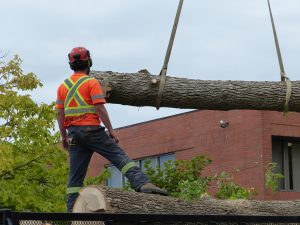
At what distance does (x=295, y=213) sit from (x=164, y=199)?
1.69 m

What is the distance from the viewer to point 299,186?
2873 centimetres

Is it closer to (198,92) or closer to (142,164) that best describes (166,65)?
(198,92)

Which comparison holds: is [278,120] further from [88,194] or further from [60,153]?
[88,194]

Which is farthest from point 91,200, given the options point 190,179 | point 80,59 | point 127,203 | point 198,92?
point 190,179

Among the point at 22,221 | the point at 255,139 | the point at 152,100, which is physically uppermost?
the point at 255,139

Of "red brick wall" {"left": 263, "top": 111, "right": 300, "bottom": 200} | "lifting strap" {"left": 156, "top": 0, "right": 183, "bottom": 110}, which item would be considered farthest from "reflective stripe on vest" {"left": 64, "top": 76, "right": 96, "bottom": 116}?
"red brick wall" {"left": 263, "top": 111, "right": 300, "bottom": 200}

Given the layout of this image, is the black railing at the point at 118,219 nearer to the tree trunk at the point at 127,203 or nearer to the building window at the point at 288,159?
the tree trunk at the point at 127,203

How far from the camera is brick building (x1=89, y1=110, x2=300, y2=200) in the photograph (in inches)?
1073

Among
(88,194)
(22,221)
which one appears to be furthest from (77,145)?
(22,221)

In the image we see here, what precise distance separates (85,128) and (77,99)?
0.75 feet

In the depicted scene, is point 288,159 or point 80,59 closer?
point 80,59

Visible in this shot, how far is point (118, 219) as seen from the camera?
4.71 metres

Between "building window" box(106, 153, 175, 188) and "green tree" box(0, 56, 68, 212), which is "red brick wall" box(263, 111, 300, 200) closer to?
"building window" box(106, 153, 175, 188)

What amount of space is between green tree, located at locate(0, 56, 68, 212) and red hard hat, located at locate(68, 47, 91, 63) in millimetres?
10953
